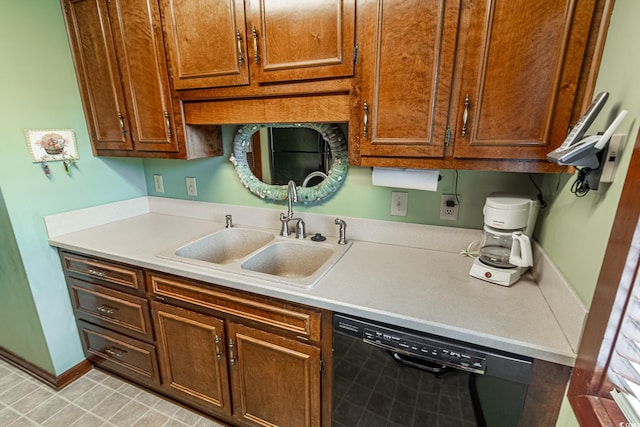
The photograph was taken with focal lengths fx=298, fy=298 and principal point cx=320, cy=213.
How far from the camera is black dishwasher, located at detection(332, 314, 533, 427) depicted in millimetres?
897

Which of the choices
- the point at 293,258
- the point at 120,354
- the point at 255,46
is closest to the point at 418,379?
the point at 293,258

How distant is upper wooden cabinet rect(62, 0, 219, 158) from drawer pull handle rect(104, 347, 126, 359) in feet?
3.77

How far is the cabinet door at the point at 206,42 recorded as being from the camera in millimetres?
1265

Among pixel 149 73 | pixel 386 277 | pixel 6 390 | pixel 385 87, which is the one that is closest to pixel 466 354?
pixel 386 277

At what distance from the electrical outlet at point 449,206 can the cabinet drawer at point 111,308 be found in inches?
61.6

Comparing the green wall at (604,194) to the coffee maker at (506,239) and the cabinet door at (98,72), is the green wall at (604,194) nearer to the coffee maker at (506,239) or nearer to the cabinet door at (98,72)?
the coffee maker at (506,239)

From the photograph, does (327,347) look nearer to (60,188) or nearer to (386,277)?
(386,277)

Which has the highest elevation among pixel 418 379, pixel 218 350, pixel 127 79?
pixel 127 79

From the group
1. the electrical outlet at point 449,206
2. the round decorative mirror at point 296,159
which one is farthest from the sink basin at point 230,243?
the electrical outlet at point 449,206

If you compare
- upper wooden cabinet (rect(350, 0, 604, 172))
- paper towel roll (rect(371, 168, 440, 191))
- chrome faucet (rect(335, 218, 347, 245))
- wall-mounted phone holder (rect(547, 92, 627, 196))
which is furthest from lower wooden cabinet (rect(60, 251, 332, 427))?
wall-mounted phone holder (rect(547, 92, 627, 196))

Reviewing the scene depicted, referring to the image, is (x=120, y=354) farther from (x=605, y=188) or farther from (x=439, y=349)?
(x=605, y=188)

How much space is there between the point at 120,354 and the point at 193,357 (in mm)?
620

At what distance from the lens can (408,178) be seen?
4.24ft

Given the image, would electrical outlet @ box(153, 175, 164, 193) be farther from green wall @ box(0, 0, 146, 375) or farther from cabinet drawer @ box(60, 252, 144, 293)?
cabinet drawer @ box(60, 252, 144, 293)
